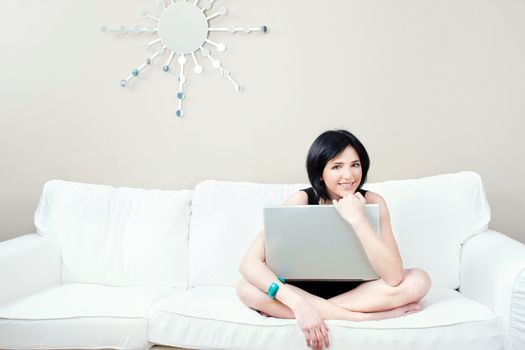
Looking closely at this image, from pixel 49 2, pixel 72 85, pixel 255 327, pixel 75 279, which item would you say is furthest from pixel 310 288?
pixel 49 2

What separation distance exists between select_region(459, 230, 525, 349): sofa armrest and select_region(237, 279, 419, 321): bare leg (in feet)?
0.88

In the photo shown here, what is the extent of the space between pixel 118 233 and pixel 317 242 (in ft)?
3.46

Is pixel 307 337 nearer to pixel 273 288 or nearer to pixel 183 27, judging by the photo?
pixel 273 288

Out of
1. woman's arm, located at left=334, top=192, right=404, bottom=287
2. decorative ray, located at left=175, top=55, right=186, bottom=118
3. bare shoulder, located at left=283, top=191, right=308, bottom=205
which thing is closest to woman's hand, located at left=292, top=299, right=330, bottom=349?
woman's arm, located at left=334, top=192, right=404, bottom=287

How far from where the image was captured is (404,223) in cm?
209

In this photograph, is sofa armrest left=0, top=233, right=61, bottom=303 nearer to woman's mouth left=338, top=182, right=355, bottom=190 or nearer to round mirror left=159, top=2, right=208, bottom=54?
round mirror left=159, top=2, right=208, bottom=54

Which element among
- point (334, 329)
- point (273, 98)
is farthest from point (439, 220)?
point (273, 98)

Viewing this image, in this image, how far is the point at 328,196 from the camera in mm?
1847

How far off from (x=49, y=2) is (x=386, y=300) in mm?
2176

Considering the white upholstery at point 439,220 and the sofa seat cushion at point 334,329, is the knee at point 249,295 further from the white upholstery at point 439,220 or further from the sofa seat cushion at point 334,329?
the white upholstery at point 439,220

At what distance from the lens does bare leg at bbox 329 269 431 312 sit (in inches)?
62.2

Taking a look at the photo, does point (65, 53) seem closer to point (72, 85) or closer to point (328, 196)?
point (72, 85)

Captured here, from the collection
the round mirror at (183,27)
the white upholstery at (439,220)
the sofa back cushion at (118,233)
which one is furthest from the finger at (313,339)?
the round mirror at (183,27)

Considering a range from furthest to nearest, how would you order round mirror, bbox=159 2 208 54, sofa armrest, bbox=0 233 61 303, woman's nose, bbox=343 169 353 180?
round mirror, bbox=159 2 208 54 → sofa armrest, bbox=0 233 61 303 → woman's nose, bbox=343 169 353 180
